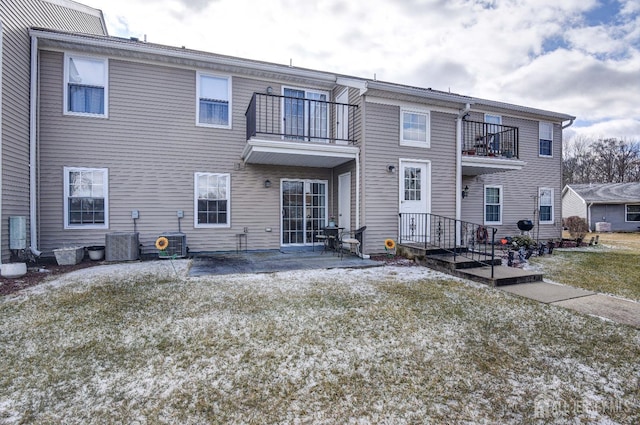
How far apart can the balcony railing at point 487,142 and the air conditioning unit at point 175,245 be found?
8963 millimetres

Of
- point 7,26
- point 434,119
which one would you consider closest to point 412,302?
point 434,119

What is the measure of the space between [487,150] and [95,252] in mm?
11903

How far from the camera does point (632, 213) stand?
22.2 m

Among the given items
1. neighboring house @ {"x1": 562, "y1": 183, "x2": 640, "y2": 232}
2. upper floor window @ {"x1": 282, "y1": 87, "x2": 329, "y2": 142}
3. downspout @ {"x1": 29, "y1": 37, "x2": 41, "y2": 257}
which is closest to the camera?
downspout @ {"x1": 29, "y1": 37, "x2": 41, "y2": 257}

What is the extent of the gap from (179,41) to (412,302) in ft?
34.3

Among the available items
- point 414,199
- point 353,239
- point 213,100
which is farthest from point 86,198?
point 414,199

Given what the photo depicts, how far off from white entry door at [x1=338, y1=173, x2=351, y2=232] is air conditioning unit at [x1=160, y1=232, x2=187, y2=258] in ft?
14.5

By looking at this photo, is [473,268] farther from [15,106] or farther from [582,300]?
[15,106]

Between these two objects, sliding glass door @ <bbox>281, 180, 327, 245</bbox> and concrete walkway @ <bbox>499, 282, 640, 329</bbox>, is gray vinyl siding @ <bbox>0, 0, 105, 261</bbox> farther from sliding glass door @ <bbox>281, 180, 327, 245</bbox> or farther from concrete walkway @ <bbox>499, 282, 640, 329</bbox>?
concrete walkway @ <bbox>499, 282, 640, 329</bbox>

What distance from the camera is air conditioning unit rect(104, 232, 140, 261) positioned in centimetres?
734

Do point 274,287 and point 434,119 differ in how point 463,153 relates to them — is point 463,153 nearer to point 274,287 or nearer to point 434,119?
point 434,119

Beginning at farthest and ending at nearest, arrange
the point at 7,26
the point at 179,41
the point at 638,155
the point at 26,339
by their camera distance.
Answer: the point at 638,155, the point at 179,41, the point at 7,26, the point at 26,339

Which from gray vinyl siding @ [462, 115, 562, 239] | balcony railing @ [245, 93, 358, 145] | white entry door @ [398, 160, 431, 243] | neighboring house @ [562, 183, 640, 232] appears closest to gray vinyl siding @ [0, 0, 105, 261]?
balcony railing @ [245, 93, 358, 145]

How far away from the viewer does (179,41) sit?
987 cm
